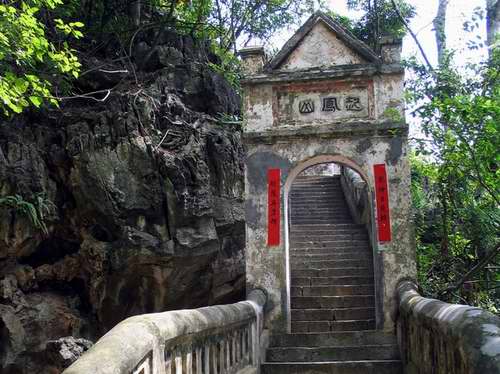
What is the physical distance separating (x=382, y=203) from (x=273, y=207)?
4.76 ft

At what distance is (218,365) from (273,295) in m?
2.61

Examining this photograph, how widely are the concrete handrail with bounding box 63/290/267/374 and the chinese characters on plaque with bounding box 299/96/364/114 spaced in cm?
288

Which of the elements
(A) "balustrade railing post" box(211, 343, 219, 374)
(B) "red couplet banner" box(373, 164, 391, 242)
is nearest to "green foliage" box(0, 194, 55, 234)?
(B) "red couplet banner" box(373, 164, 391, 242)

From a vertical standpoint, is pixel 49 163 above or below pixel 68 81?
below

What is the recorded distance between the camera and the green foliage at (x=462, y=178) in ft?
19.8

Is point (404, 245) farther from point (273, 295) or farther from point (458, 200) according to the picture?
point (273, 295)

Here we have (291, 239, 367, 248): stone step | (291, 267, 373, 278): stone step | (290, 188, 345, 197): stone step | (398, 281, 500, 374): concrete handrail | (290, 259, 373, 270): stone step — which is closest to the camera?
(398, 281, 500, 374): concrete handrail

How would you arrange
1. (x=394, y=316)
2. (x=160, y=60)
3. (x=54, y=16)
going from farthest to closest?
→ (x=160, y=60), (x=54, y=16), (x=394, y=316)

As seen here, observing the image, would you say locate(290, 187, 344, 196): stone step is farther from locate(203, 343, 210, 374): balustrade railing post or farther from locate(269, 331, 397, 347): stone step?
locate(203, 343, 210, 374): balustrade railing post

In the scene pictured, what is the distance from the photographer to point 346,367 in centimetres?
634

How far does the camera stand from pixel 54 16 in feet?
37.4

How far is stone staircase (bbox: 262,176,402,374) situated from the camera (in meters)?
6.56

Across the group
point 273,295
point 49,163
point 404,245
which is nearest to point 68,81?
point 49,163

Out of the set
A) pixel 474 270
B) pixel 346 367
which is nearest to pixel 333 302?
pixel 346 367
